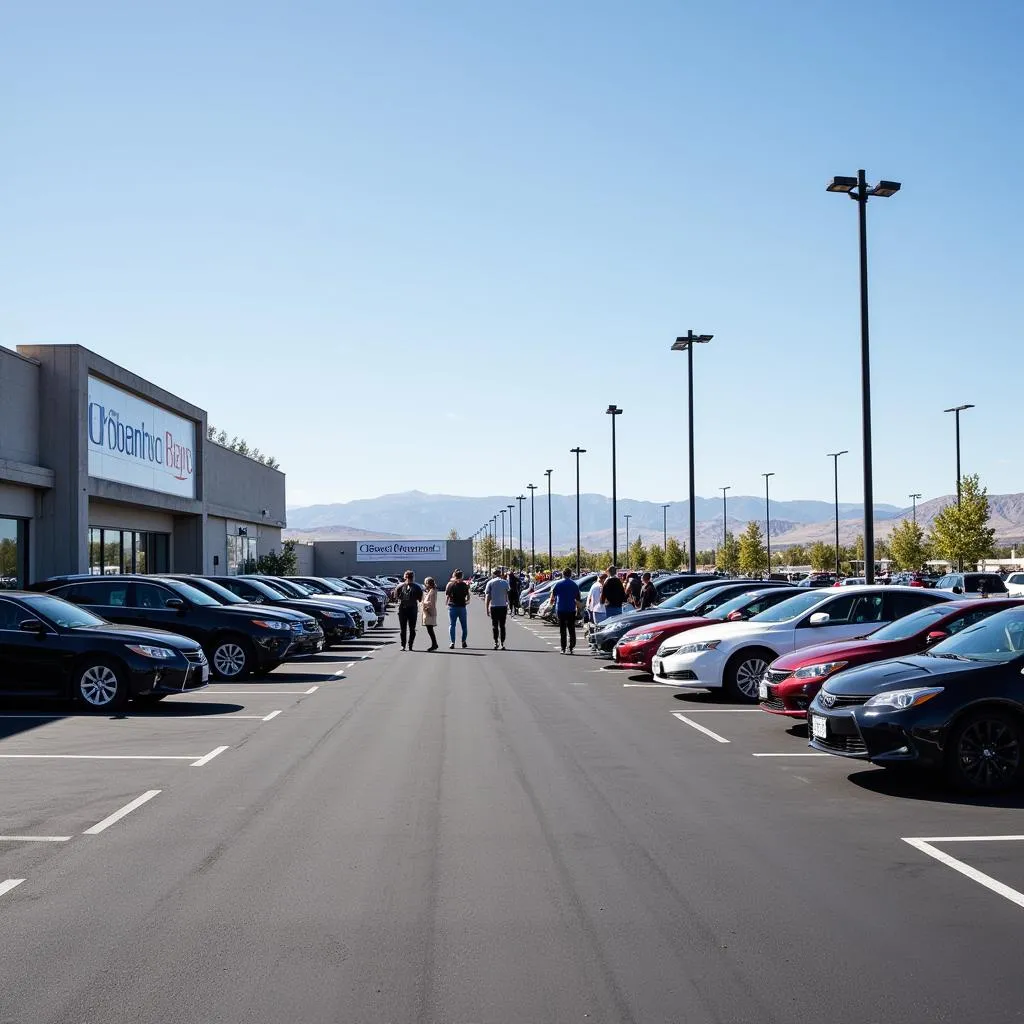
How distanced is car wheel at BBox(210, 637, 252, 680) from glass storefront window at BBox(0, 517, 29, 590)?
8.70 meters

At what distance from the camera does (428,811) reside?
845cm

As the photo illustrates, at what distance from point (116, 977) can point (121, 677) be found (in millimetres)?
9732

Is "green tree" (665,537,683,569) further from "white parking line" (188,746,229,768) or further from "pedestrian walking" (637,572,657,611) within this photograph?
"white parking line" (188,746,229,768)

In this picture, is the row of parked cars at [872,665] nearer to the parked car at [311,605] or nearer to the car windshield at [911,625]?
the car windshield at [911,625]

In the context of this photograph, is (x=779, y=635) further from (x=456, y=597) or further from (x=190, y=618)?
(x=456, y=597)

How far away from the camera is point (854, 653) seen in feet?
39.6

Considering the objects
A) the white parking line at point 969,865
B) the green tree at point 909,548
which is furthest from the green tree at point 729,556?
the white parking line at point 969,865

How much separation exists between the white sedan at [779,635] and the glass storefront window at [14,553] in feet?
53.5

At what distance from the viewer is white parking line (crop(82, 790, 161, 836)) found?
7.91m

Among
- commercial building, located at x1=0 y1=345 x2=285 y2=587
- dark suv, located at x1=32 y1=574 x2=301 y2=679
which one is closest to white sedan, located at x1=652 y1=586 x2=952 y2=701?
dark suv, located at x1=32 y1=574 x2=301 y2=679

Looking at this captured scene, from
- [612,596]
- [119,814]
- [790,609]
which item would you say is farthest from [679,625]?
[119,814]

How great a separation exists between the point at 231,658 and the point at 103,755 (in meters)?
7.81

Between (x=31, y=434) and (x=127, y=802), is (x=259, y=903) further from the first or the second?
(x=31, y=434)

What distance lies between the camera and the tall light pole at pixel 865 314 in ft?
66.5
